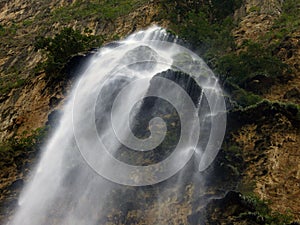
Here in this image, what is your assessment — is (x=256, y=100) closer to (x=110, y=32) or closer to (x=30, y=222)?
(x=30, y=222)

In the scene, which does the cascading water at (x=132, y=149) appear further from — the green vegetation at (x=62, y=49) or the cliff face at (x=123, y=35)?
the green vegetation at (x=62, y=49)

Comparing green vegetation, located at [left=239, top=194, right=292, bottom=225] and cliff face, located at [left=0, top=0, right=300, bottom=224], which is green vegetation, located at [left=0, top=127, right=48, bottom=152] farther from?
green vegetation, located at [left=239, top=194, right=292, bottom=225]

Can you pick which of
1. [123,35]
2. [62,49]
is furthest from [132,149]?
[123,35]

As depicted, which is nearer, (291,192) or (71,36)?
(291,192)

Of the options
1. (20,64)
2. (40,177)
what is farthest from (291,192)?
(20,64)

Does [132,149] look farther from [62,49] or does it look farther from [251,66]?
[62,49]

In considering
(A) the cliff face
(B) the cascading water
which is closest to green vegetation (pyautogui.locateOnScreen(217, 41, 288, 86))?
(A) the cliff face

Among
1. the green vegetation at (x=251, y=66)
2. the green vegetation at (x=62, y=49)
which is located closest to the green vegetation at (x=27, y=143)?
the green vegetation at (x=62, y=49)
